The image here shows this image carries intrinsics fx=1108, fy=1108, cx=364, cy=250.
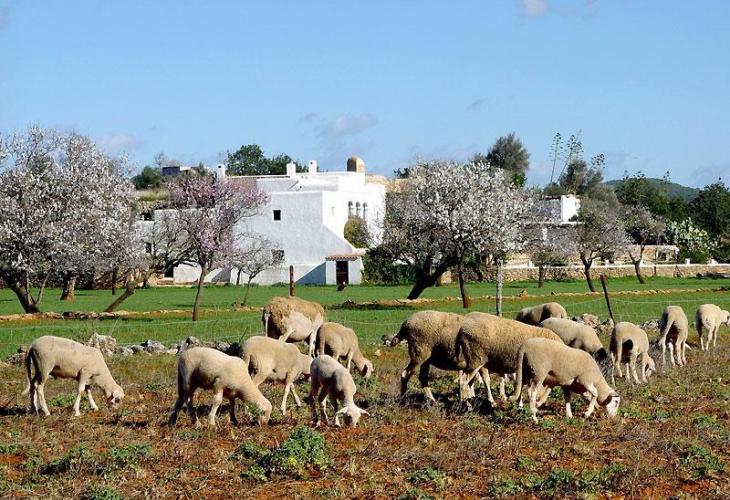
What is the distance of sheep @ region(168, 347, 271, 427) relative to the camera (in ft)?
52.7

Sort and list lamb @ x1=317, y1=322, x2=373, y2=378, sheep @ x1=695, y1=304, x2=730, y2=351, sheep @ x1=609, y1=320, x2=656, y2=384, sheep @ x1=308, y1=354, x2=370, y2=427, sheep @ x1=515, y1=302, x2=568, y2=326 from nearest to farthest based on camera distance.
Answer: sheep @ x1=308, y1=354, x2=370, y2=427
sheep @ x1=609, y1=320, x2=656, y2=384
lamb @ x1=317, y1=322, x2=373, y2=378
sheep @ x1=515, y1=302, x2=568, y2=326
sheep @ x1=695, y1=304, x2=730, y2=351

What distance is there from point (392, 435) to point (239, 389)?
236 cm

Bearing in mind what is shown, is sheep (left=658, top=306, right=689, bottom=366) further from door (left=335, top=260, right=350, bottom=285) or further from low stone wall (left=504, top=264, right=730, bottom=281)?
door (left=335, top=260, right=350, bottom=285)

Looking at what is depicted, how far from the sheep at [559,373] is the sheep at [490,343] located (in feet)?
2.10

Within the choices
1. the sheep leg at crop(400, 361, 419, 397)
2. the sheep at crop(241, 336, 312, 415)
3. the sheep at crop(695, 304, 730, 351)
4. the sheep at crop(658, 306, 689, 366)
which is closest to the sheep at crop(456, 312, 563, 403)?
the sheep leg at crop(400, 361, 419, 397)

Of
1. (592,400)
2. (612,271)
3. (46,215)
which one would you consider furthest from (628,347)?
(612,271)

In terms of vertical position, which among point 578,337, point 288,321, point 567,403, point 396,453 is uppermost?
point 288,321

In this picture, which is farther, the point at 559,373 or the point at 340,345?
the point at 340,345

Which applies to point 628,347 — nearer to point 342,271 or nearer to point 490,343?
→ point 490,343

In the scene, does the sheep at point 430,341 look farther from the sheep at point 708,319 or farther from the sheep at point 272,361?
the sheep at point 708,319

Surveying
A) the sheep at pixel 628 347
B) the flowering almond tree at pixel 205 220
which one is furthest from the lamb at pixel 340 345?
the flowering almond tree at pixel 205 220

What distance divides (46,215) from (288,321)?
2197 centimetres

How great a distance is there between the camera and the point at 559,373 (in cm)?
1711

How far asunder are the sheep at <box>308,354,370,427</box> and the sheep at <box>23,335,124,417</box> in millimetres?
3842
